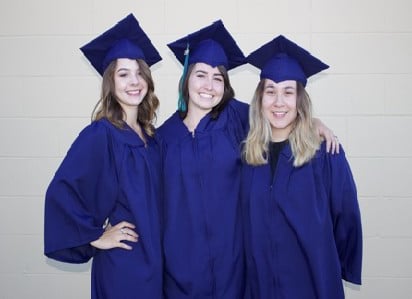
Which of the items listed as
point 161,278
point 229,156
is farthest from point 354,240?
point 161,278

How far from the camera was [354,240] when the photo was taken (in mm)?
2328

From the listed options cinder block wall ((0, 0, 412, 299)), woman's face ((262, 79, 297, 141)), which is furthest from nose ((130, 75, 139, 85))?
cinder block wall ((0, 0, 412, 299))

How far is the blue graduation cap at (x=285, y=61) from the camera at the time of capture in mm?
2283

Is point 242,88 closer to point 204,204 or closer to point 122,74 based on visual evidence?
point 122,74

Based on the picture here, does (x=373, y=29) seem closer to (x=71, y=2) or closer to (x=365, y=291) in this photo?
(x=365, y=291)

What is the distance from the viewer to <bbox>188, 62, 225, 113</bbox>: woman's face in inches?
94.0

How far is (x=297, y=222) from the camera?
7.07 feet

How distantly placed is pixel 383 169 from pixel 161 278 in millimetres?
1902

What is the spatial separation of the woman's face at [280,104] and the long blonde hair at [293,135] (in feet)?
0.09

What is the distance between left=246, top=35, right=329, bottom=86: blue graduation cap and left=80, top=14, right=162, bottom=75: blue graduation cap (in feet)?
1.87

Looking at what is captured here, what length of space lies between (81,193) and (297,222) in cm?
99

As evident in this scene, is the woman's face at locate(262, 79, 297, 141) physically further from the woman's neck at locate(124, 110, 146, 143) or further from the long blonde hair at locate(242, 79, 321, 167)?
the woman's neck at locate(124, 110, 146, 143)

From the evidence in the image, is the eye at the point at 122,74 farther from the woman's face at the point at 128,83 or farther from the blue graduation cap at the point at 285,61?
the blue graduation cap at the point at 285,61

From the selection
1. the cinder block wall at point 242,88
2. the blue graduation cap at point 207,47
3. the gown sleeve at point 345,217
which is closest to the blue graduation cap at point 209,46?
the blue graduation cap at point 207,47
